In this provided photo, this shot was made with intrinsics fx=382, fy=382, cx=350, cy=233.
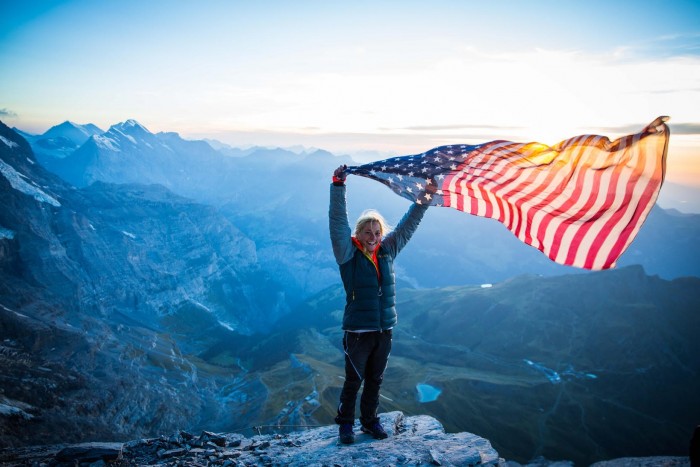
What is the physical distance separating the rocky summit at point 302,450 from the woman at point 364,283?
1.74m

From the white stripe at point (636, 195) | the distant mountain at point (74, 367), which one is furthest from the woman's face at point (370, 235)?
the distant mountain at point (74, 367)

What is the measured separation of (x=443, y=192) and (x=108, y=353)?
14362 centimetres

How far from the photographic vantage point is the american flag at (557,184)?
905 centimetres

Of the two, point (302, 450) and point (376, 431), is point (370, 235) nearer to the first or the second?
point (376, 431)

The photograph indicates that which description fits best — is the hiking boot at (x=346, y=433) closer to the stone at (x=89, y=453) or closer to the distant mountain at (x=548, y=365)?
the stone at (x=89, y=453)

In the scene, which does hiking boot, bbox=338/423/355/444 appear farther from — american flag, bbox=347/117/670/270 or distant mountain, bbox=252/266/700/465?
distant mountain, bbox=252/266/700/465

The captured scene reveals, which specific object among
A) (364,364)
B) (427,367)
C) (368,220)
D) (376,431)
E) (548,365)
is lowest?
(427,367)

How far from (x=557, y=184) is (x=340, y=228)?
628 cm

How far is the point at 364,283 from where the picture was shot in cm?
875

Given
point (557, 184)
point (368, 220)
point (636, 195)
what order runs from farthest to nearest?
point (557, 184), point (636, 195), point (368, 220)

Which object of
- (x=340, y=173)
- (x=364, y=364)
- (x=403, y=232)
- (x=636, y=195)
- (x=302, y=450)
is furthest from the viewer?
(x=302, y=450)

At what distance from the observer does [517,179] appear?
1088cm

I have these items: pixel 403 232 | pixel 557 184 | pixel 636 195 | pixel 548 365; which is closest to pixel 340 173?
pixel 403 232

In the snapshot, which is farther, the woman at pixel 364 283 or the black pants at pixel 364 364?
the black pants at pixel 364 364
